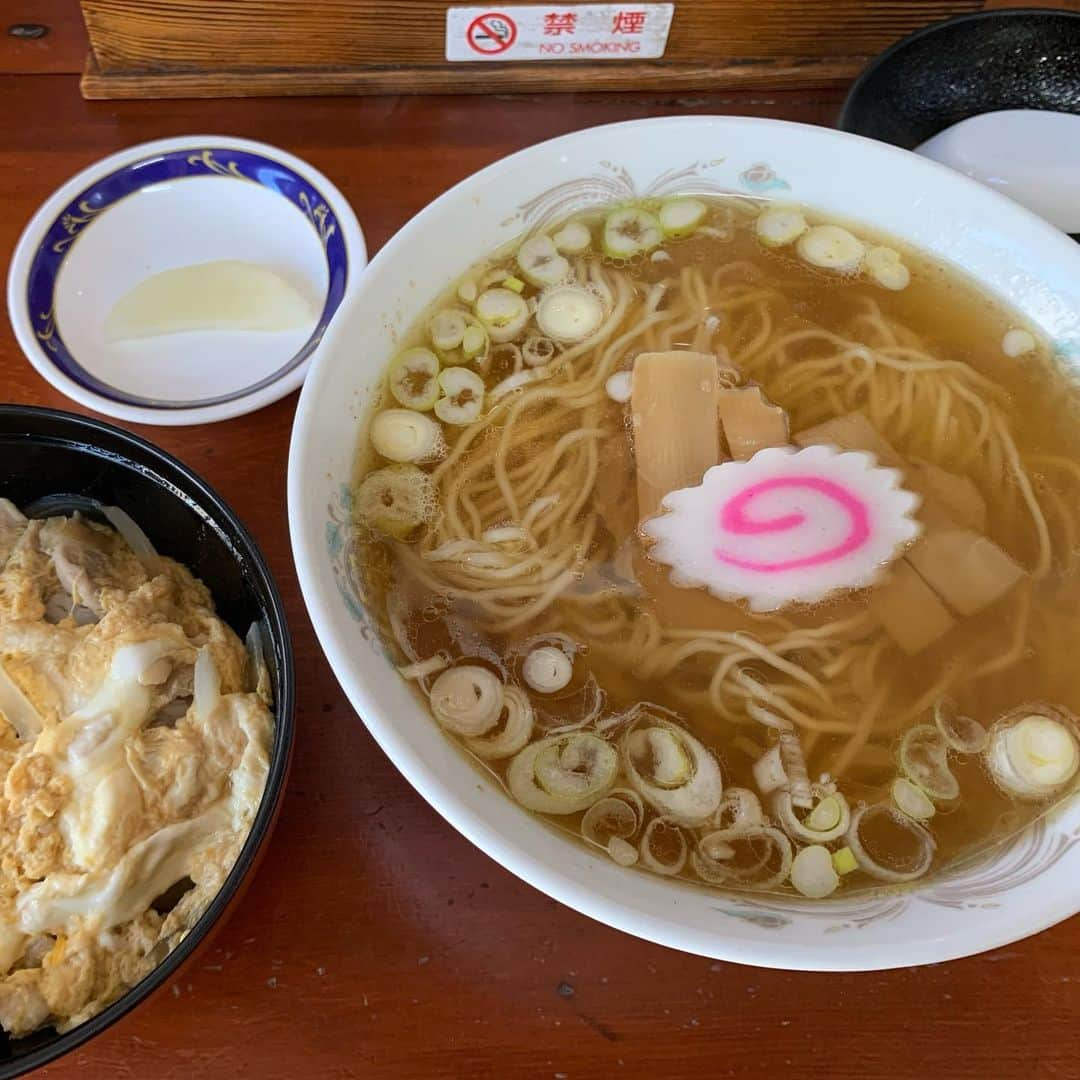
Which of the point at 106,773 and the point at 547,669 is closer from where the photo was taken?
the point at 106,773

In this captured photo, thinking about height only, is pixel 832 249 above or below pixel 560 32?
below

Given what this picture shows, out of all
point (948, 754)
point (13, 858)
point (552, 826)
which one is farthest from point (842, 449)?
A: point (13, 858)

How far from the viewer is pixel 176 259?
1.70 m

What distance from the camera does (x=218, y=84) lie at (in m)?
1.80

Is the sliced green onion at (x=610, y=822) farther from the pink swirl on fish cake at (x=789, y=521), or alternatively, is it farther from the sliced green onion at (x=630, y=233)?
the sliced green onion at (x=630, y=233)

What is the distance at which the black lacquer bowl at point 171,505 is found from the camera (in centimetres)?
111

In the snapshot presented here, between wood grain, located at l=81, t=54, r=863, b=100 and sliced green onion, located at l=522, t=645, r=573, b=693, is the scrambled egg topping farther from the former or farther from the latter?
wood grain, located at l=81, t=54, r=863, b=100

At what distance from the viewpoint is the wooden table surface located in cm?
112

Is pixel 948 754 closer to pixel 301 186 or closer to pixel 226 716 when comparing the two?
pixel 226 716

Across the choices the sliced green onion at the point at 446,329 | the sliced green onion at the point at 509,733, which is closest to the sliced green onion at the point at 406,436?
the sliced green onion at the point at 446,329

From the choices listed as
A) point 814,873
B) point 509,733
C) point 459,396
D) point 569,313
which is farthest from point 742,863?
point 569,313

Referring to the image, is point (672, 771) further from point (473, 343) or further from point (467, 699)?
point (473, 343)

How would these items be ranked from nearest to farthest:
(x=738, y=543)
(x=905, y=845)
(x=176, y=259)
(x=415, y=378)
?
(x=905, y=845) → (x=738, y=543) → (x=415, y=378) → (x=176, y=259)

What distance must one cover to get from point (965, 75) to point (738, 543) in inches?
47.8
